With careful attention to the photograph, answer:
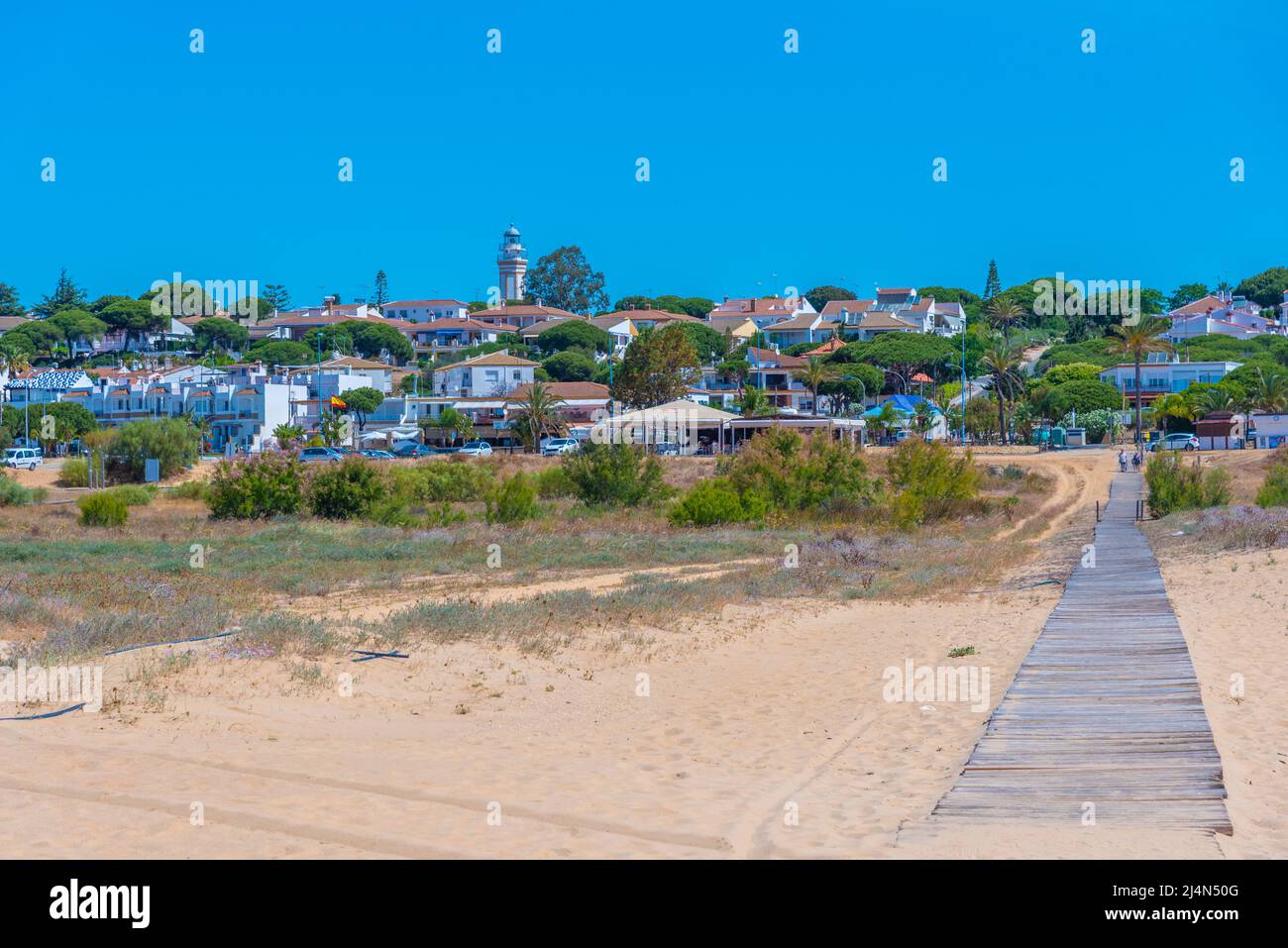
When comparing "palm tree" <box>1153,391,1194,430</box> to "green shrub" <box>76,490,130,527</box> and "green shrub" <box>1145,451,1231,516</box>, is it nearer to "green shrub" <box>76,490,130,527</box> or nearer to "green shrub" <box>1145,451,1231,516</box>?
"green shrub" <box>1145,451,1231,516</box>

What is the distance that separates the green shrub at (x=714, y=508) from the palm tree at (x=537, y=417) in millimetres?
39852

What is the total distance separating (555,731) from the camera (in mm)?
11102

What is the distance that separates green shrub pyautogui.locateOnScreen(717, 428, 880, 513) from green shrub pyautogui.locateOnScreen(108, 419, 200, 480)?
34.9 m

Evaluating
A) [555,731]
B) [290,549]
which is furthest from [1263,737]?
[290,549]

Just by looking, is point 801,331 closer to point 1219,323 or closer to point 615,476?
point 1219,323

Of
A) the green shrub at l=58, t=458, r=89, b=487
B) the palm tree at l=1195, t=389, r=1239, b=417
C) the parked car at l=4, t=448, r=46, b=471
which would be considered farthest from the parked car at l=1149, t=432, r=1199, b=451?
the parked car at l=4, t=448, r=46, b=471

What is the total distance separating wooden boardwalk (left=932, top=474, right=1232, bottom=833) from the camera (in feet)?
25.6

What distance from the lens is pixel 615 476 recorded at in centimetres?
3938

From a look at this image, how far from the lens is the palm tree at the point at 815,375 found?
3395 inches

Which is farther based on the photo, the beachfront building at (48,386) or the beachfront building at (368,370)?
the beachfront building at (368,370)
